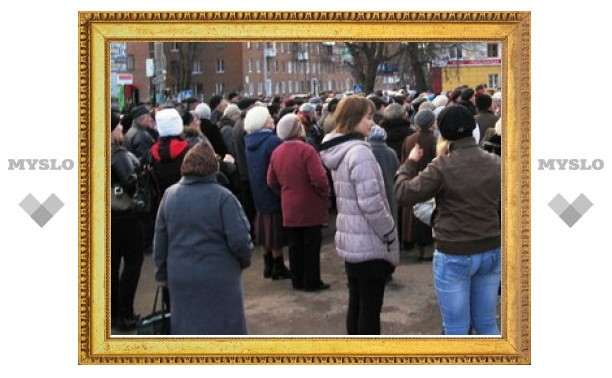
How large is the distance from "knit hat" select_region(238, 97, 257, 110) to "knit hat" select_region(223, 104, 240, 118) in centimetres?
5

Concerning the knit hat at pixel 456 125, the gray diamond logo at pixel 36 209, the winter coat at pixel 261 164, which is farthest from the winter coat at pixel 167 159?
the knit hat at pixel 456 125

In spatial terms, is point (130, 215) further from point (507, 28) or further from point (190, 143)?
point (507, 28)

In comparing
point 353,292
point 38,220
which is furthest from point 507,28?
point 38,220

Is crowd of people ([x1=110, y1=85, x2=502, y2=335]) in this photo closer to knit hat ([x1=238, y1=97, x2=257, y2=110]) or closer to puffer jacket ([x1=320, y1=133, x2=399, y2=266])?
puffer jacket ([x1=320, y1=133, x2=399, y2=266])

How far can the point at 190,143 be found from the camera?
736cm

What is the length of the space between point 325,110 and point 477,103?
143 centimetres

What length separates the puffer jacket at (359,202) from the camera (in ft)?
20.7

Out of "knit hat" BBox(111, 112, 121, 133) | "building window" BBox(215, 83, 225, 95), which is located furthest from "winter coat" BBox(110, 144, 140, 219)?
"building window" BBox(215, 83, 225, 95)

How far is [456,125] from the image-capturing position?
6.01 meters

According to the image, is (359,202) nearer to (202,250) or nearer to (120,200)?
(202,250)

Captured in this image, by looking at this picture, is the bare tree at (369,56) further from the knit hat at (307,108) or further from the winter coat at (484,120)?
the knit hat at (307,108)

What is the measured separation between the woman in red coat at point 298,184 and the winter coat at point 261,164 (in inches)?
3.7

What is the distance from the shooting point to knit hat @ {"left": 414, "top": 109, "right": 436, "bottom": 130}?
731 cm
